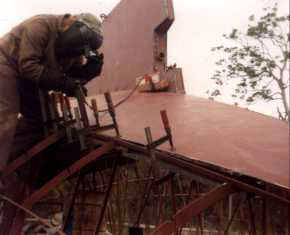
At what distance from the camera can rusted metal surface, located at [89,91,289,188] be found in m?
2.09

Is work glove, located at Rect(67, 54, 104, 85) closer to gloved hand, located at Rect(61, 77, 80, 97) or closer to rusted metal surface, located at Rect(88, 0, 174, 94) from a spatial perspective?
gloved hand, located at Rect(61, 77, 80, 97)

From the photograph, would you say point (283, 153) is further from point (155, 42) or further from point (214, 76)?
point (214, 76)

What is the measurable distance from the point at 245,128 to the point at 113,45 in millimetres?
3244

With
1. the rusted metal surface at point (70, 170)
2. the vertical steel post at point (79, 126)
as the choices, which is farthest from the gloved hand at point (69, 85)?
the rusted metal surface at point (70, 170)

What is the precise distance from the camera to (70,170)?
293 centimetres

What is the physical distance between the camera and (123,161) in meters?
4.25

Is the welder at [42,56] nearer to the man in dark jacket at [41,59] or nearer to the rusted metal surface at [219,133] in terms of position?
the man in dark jacket at [41,59]

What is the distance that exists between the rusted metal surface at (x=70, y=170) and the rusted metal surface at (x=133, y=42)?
1.66 metres

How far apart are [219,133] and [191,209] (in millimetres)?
703

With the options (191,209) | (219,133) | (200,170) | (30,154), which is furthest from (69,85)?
(191,209)

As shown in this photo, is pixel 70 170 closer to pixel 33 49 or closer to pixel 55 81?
pixel 55 81

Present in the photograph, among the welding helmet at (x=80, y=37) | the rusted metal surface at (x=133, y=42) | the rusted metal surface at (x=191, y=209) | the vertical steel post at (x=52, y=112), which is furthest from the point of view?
the rusted metal surface at (x=133, y=42)

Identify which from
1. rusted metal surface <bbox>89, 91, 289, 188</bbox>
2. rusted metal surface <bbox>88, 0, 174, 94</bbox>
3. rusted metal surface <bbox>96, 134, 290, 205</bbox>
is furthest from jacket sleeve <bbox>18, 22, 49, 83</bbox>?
rusted metal surface <bbox>88, 0, 174, 94</bbox>

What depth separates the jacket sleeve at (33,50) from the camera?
10.0 ft
